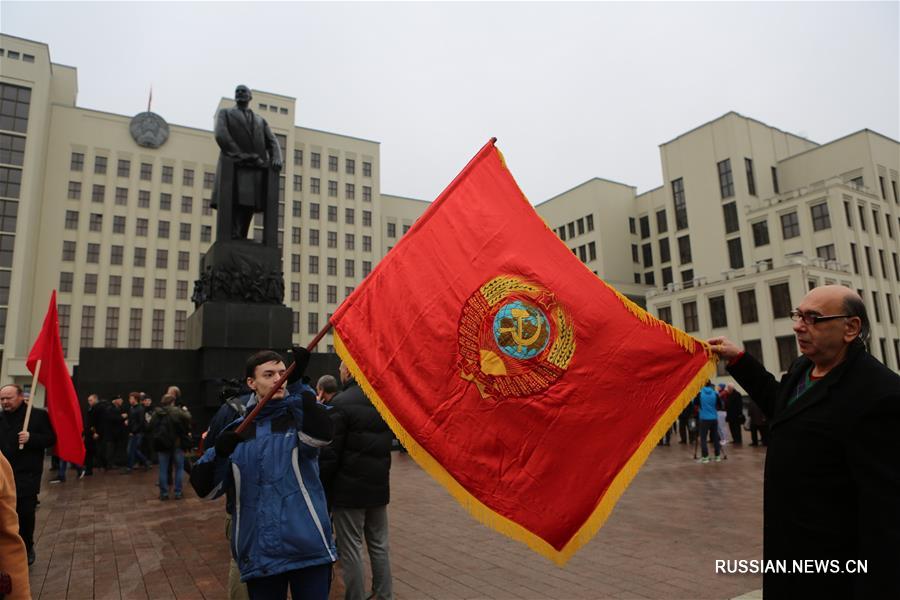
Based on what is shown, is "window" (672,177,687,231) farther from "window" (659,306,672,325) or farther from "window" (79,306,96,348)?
"window" (79,306,96,348)

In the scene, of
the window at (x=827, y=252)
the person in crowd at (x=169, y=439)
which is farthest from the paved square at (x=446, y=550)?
the window at (x=827, y=252)

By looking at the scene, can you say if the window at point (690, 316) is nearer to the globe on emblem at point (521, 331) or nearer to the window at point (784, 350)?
the window at point (784, 350)

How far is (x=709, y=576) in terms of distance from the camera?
5.21 metres

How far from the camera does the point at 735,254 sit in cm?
4938

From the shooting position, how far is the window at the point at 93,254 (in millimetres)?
52438

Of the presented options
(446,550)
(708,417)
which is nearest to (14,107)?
(708,417)

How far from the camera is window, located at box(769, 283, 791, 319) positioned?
3994 cm

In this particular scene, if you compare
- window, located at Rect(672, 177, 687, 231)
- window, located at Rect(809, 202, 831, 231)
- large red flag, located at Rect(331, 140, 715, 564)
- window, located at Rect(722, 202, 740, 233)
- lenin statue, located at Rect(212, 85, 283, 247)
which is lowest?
large red flag, located at Rect(331, 140, 715, 564)

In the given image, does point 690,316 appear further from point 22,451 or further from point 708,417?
point 22,451

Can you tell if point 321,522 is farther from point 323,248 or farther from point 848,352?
point 323,248

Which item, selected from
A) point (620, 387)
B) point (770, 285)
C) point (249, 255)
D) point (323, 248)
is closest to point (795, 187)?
point (770, 285)

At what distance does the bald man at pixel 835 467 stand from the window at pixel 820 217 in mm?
48976

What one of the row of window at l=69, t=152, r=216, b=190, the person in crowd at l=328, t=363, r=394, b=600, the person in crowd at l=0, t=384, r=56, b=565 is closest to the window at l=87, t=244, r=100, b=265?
the row of window at l=69, t=152, r=216, b=190

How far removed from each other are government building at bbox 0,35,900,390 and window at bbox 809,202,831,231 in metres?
0.11
